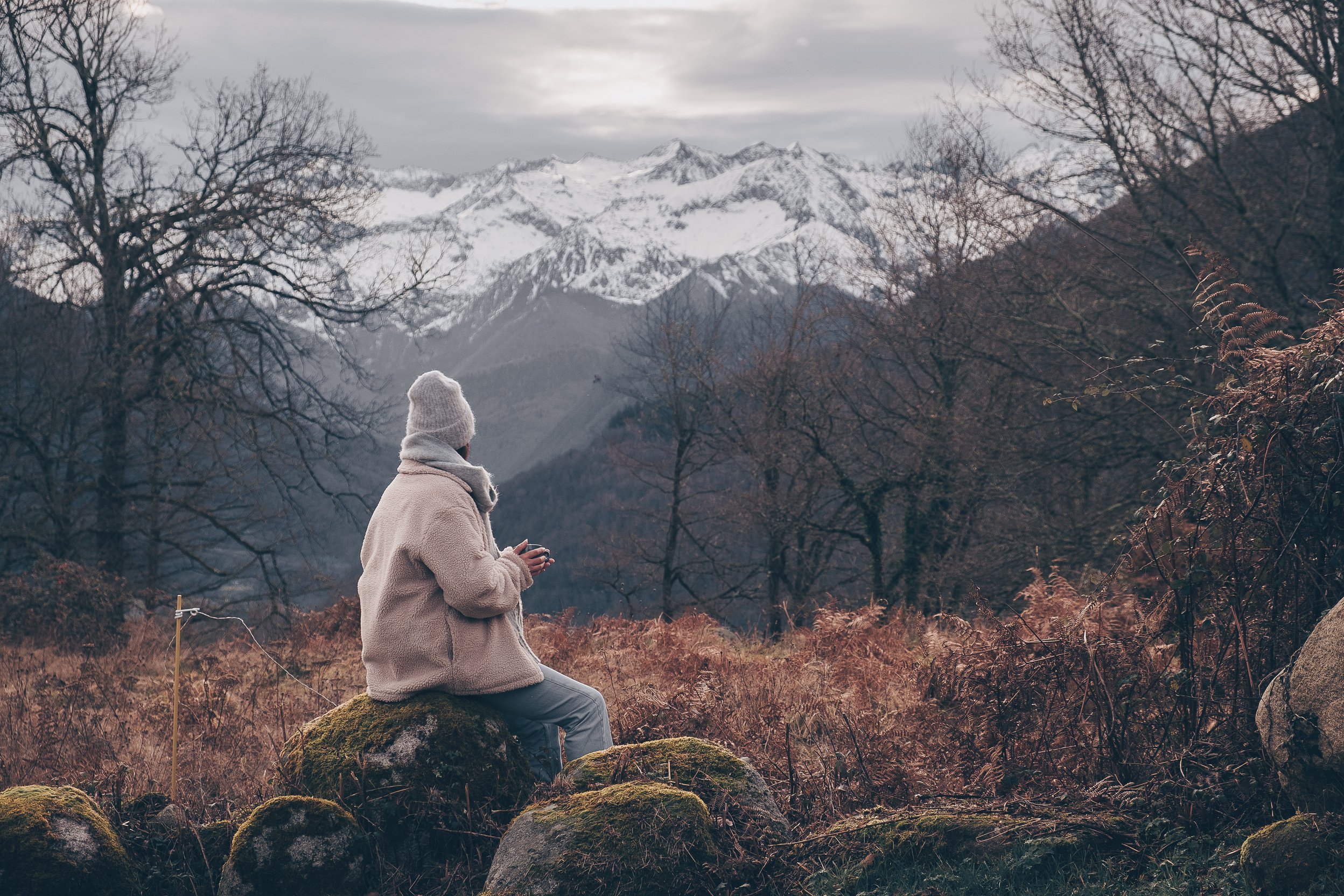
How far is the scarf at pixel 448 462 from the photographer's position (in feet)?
14.1

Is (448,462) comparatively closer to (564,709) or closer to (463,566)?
(463,566)

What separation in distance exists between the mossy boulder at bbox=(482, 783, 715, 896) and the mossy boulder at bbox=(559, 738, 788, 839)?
184mm

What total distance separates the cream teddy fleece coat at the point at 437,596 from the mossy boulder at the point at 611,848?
743 mm

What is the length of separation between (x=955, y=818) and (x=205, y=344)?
16230 millimetres

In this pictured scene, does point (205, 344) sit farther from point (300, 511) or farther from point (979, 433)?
point (979, 433)

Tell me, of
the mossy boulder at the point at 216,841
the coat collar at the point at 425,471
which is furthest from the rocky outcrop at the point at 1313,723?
the mossy boulder at the point at 216,841

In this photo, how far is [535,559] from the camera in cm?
453

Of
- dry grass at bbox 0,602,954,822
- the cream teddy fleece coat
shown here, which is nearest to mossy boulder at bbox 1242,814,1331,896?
dry grass at bbox 0,602,954,822

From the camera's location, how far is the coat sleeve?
13.5 feet

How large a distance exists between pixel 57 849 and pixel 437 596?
1.69 m

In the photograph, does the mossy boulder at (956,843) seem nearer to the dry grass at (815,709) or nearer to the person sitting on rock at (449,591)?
the dry grass at (815,709)

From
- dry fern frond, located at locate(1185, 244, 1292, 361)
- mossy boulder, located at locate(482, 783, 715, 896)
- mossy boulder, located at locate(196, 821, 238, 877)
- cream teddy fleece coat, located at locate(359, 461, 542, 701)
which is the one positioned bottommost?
mossy boulder, located at locate(196, 821, 238, 877)

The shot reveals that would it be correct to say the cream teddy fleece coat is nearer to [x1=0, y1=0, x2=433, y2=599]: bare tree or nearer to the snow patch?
the snow patch

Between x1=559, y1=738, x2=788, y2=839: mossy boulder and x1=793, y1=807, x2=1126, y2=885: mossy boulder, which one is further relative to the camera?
x1=559, y1=738, x2=788, y2=839: mossy boulder
